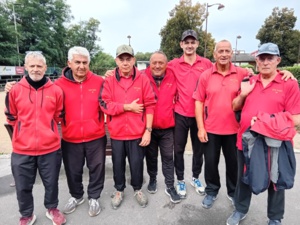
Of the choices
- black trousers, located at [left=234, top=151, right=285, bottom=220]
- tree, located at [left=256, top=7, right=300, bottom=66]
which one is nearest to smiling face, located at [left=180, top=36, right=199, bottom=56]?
black trousers, located at [left=234, top=151, right=285, bottom=220]

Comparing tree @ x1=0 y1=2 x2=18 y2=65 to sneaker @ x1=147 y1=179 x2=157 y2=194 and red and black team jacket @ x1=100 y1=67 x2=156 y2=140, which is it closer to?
red and black team jacket @ x1=100 y1=67 x2=156 y2=140

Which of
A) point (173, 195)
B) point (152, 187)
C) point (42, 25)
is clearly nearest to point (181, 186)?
point (173, 195)

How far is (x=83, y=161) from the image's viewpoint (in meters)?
2.88

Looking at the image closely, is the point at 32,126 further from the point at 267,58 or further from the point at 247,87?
the point at 267,58

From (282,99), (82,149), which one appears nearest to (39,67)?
(82,149)

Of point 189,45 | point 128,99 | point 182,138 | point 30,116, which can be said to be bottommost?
point 182,138

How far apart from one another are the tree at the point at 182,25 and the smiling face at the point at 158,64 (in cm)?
2527

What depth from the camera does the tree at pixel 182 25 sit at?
90.3 ft

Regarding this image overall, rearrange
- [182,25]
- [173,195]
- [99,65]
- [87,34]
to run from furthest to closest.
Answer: [99,65] → [87,34] → [182,25] → [173,195]

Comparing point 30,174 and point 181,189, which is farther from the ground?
point 30,174

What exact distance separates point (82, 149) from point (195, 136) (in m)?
1.54

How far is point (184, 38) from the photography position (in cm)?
307

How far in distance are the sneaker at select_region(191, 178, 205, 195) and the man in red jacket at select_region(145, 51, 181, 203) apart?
1.24 ft

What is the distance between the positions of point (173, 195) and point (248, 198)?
958mm
